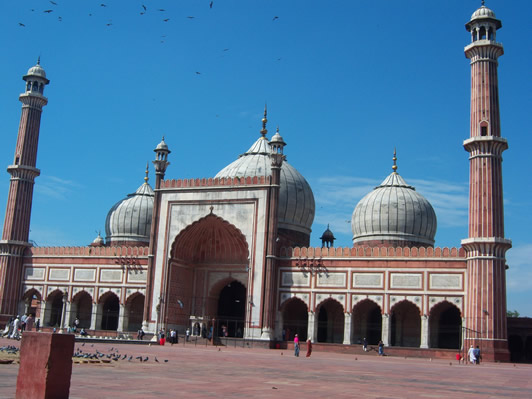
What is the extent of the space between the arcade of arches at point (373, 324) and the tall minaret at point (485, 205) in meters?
2.14

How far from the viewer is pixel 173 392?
7.13 m

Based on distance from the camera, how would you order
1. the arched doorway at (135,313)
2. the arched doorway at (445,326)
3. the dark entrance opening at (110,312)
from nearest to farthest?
the arched doorway at (445,326) < the arched doorway at (135,313) < the dark entrance opening at (110,312)

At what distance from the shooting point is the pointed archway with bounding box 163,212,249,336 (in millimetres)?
28766

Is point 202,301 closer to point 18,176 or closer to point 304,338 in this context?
point 304,338

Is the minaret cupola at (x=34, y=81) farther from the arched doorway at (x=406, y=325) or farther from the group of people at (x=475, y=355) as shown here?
the group of people at (x=475, y=355)

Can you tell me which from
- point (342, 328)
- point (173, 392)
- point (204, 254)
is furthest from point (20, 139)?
point (173, 392)

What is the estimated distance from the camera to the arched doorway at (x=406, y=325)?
26.7 metres

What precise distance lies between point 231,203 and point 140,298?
282 inches

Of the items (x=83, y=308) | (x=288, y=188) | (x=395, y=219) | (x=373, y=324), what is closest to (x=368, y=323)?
(x=373, y=324)

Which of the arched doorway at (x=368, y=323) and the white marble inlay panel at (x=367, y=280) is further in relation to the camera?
the arched doorway at (x=368, y=323)

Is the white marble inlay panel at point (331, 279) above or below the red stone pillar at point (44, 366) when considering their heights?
above

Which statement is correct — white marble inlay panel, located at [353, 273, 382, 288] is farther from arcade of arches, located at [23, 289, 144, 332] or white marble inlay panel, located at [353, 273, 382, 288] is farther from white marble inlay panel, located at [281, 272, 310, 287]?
arcade of arches, located at [23, 289, 144, 332]

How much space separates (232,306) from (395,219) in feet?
28.4

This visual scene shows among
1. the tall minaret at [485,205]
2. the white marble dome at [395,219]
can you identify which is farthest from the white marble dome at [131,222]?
the tall minaret at [485,205]
